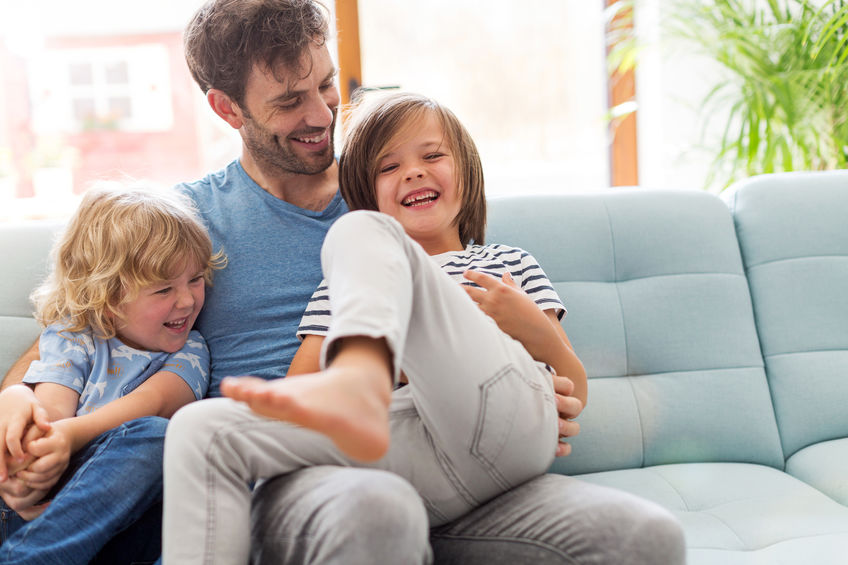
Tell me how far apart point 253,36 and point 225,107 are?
18 cm

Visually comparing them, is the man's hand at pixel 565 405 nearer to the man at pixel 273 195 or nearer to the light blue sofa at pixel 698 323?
the man at pixel 273 195

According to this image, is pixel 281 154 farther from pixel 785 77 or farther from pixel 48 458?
pixel 785 77

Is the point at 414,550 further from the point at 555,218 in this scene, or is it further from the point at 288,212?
the point at 555,218

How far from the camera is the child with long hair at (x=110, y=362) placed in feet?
3.64

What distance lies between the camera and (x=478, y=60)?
8.86 ft

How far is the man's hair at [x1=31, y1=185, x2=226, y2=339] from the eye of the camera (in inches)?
51.7

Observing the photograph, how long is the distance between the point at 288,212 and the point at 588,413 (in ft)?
2.46

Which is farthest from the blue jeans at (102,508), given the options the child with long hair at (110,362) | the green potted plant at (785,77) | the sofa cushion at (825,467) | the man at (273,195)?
the green potted plant at (785,77)

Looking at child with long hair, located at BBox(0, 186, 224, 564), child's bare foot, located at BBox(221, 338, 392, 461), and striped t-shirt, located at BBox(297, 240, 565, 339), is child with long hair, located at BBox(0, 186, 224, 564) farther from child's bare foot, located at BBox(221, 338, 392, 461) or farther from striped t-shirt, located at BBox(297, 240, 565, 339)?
child's bare foot, located at BBox(221, 338, 392, 461)

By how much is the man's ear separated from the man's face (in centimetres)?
4

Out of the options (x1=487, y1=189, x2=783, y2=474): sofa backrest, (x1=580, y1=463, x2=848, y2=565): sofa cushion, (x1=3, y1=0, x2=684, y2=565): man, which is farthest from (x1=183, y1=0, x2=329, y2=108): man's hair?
(x1=580, y1=463, x2=848, y2=565): sofa cushion

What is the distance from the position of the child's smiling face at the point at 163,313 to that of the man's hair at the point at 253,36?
0.43 meters

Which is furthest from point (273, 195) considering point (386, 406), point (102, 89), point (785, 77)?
point (102, 89)

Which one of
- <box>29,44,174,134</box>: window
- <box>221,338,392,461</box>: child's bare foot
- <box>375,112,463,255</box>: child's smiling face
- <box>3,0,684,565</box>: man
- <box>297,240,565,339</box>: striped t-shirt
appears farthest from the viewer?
<box>29,44,174,134</box>: window
